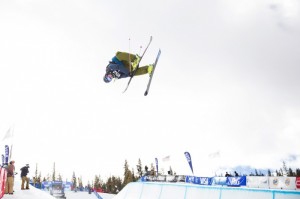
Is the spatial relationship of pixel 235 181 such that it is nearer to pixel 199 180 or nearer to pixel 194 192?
pixel 199 180

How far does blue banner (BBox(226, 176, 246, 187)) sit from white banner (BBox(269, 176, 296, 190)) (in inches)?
67.5

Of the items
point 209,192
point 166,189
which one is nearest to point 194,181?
point 166,189

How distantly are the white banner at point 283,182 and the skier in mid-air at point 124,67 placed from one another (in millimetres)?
11162

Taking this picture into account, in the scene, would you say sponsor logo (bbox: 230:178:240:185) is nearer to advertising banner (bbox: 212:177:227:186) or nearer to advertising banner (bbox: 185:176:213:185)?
advertising banner (bbox: 212:177:227:186)

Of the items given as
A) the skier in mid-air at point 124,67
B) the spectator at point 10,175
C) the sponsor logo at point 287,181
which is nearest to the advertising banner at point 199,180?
the sponsor logo at point 287,181

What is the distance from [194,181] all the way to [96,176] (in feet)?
406

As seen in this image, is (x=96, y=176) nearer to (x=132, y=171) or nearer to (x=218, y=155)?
(x=132, y=171)

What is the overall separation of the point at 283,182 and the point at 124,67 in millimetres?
12209

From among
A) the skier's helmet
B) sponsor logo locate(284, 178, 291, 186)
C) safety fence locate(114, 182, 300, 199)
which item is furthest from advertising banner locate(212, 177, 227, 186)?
the skier's helmet

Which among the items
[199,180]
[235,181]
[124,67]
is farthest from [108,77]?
[199,180]

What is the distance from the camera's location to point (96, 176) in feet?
456

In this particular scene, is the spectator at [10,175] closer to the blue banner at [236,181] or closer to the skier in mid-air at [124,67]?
the skier in mid-air at [124,67]

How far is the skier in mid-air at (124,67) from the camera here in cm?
1227

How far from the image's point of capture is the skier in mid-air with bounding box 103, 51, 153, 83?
40.3 ft
